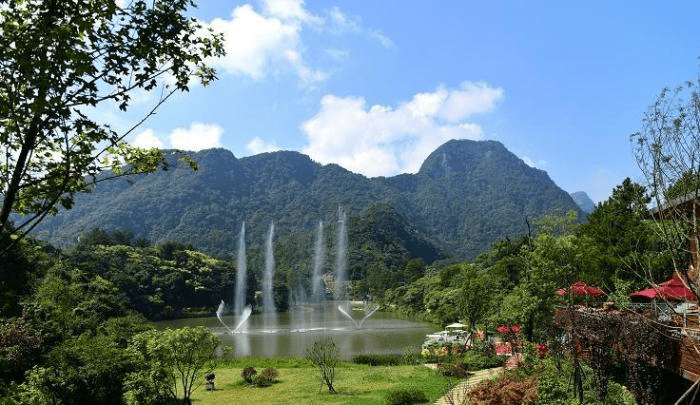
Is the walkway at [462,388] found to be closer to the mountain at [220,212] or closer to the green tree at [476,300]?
the green tree at [476,300]

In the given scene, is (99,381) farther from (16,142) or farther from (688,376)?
(688,376)

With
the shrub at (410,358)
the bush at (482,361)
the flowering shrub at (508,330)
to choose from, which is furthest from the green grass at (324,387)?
the flowering shrub at (508,330)

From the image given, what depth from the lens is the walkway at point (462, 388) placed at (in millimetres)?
13961

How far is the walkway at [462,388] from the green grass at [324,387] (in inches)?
19.2

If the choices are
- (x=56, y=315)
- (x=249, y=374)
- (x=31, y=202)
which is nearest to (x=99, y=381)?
(x=56, y=315)

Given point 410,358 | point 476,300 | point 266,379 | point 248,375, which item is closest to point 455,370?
point 410,358

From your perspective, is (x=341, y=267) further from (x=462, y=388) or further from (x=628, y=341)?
(x=628, y=341)

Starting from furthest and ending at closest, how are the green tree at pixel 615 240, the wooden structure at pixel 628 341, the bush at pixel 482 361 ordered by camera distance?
the green tree at pixel 615 240
the bush at pixel 482 361
the wooden structure at pixel 628 341

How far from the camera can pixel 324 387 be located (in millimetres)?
18844

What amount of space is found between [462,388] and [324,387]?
5259mm

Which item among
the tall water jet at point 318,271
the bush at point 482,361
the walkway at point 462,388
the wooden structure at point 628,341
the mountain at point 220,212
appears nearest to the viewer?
the wooden structure at point 628,341

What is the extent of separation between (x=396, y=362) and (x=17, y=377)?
16.0 m

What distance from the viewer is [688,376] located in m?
10.6

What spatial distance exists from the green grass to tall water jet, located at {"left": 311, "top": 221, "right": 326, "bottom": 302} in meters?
68.6
